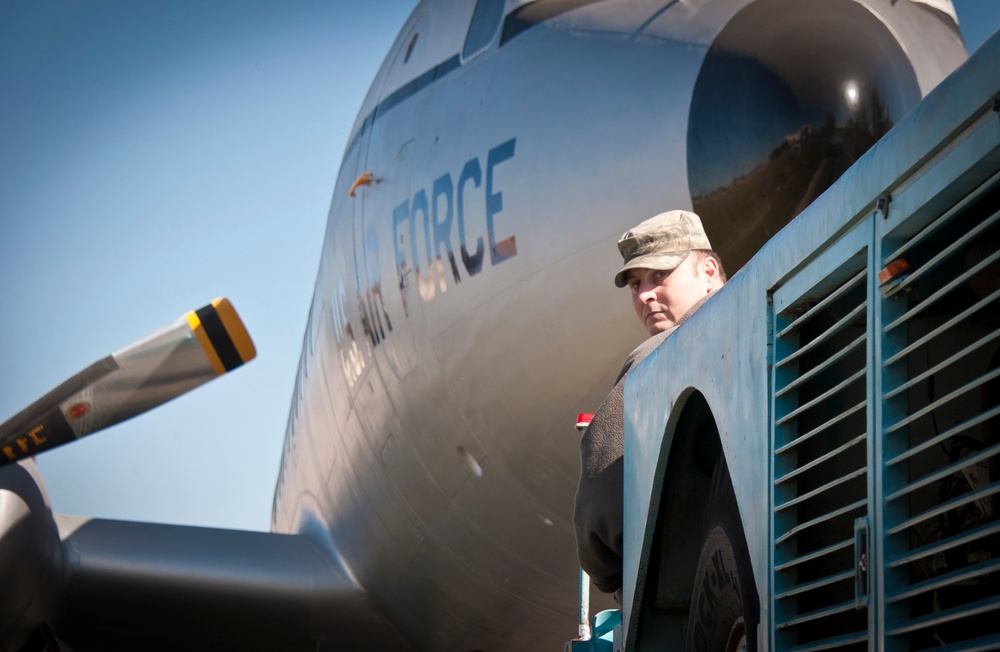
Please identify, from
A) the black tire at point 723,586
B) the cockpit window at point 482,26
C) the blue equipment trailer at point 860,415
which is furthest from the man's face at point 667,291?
the cockpit window at point 482,26

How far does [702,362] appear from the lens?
8.34ft

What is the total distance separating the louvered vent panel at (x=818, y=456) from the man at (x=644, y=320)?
97 cm

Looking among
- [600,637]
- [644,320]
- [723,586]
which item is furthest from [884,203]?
[600,637]

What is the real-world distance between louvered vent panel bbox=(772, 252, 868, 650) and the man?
971mm

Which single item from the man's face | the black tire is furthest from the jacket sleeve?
the black tire

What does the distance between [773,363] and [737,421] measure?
0.20 m

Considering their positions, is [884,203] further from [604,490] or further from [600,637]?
[600,637]

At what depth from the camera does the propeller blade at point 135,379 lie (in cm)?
720

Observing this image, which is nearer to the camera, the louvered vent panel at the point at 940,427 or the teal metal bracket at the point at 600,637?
the louvered vent panel at the point at 940,427

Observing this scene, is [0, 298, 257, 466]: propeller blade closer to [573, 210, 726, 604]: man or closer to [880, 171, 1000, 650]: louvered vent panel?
[573, 210, 726, 604]: man

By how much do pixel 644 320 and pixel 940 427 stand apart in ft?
5.40

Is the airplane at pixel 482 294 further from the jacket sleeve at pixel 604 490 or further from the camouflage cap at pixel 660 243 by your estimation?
the jacket sleeve at pixel 604 490

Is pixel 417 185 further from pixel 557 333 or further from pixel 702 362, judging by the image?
pixel 702 362

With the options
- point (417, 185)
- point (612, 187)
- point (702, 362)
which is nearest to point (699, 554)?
point (702, 362)
